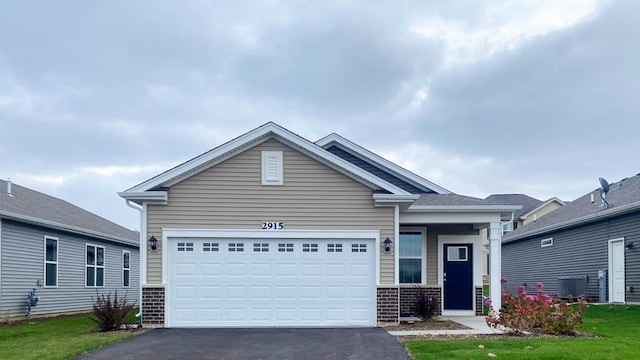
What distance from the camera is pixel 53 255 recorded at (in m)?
18.7

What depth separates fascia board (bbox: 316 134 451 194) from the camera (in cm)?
1700

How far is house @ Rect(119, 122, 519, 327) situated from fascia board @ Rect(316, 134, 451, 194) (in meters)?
3.28

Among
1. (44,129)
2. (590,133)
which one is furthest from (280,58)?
(590,133)

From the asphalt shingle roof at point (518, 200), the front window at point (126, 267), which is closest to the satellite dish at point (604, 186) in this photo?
the front window at point (126, 267)

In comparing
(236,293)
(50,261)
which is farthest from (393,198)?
(50,261)

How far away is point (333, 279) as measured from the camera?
13.8m

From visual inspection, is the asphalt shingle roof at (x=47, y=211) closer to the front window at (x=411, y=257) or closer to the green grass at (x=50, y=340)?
the green grass at (x=50, y=340)

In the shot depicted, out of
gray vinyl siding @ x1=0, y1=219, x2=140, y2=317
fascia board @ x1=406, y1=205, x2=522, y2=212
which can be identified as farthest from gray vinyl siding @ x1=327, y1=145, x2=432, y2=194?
gray vinyl siding @ x1=0, y1=219, x2=140, y2=317

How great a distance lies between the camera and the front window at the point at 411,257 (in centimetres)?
1625

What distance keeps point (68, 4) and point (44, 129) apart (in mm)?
9365

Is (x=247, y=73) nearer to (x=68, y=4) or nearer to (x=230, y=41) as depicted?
(x=230, y=41)

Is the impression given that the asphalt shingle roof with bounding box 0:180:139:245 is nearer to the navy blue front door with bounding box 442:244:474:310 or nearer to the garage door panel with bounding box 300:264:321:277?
the garage door panel with bounding box 300:264:321:277

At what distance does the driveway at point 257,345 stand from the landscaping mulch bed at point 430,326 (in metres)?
0.59

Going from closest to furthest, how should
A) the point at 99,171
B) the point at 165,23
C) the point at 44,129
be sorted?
the point at 165,23, the point at 44,129, the point at 99,171
